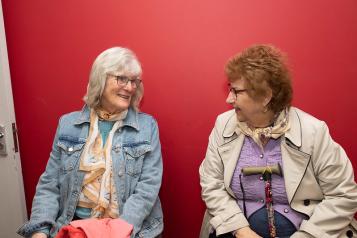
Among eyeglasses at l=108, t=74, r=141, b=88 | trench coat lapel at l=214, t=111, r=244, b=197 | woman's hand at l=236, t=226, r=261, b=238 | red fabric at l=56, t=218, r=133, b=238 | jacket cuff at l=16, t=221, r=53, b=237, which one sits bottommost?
jacket cuff at l=16, t=221, r=53, b=237

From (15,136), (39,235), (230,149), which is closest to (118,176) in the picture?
(39,235)

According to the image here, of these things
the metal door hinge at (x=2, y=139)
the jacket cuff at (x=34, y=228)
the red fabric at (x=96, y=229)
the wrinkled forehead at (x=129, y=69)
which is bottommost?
the jacket cuff at (x=34, y=228)

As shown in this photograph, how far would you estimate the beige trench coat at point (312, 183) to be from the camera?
1512 millimetres

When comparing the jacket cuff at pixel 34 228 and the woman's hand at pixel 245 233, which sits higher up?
the woman's hand at pixel 245 233

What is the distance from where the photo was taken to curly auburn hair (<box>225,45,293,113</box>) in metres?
1.52

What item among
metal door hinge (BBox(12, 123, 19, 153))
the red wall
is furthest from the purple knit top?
metal door hinge (BBox(12, 123, 19, 153))

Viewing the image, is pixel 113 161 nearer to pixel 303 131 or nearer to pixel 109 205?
pixel 109 205

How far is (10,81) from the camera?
2062 millimetres

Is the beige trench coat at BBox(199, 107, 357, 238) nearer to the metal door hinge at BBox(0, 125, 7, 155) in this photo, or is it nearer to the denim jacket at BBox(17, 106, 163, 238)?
the denim jacket at BBox(17, 106, 163, 238)

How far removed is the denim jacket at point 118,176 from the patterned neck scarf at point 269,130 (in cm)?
46

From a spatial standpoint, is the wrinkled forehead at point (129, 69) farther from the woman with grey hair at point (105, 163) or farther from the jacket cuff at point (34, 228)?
the jacket cuff at point (34, 228)

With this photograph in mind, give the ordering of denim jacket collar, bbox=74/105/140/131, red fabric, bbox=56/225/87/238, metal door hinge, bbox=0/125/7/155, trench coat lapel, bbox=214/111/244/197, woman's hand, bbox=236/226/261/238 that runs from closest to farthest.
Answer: red fabric, bbox=56/225/87/238 → woman's hand, bbox=236/226/261/238 → trench coat lapel, bbox=214/111/244/197 → denim jacket collar, bbox=74/105/140/131 → metal door hinge, bbox=0/125/7/155

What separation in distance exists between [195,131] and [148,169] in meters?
0.37

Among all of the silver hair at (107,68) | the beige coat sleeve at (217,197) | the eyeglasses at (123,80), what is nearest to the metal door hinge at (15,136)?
the silver hair at (107,68)
